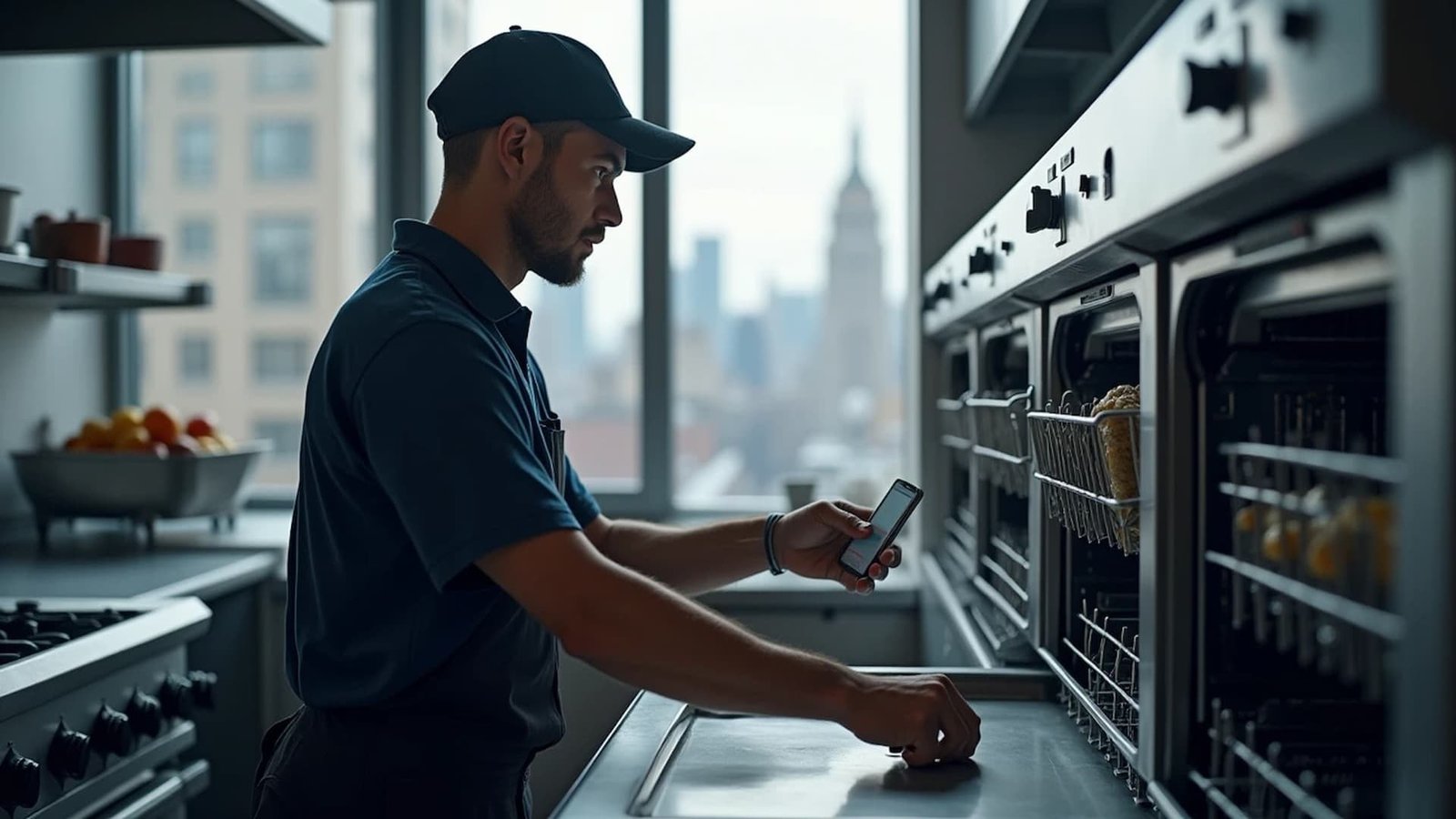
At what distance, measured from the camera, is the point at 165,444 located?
261 centimetres

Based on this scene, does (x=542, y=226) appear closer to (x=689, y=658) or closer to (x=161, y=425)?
(x=689, y=658)

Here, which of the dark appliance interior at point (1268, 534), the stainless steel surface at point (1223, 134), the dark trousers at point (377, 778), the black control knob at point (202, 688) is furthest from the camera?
the black control knob at point (202, 688)

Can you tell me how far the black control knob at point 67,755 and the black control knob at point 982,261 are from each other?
3.94 feet

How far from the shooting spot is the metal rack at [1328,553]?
625 mm

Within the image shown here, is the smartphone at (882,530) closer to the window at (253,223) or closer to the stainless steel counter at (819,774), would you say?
the stainless steel counter at (819,774)

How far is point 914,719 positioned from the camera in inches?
43.6

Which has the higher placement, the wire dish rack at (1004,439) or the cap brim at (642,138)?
the cap brim at (642,138)

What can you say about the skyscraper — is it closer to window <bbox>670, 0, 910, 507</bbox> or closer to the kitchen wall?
window <bbox>670, 0, 910, 507</bbox>

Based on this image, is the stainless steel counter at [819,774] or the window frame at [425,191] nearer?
the stainless steel counter at [819,774]

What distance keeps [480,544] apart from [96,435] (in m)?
1.90

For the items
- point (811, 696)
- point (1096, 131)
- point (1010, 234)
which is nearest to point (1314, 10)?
point (1096, 131)

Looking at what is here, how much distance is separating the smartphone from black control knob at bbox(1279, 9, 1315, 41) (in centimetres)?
86

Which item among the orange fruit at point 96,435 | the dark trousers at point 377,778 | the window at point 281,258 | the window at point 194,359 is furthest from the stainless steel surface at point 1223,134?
the window at point 194,359

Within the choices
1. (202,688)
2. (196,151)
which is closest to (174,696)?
(202,688)
